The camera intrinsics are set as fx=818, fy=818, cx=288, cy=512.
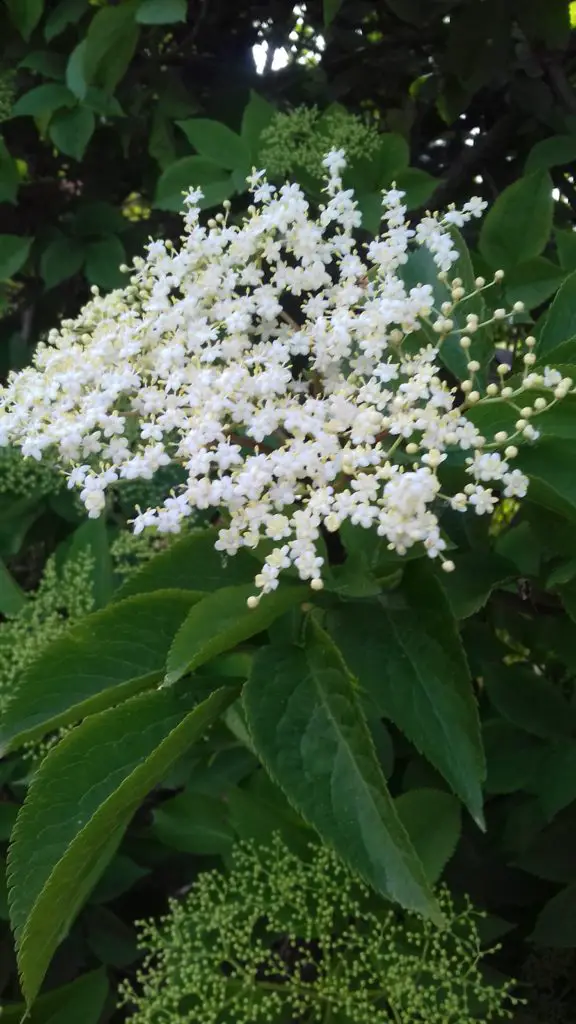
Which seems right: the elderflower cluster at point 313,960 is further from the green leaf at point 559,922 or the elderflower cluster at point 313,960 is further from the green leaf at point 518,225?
the green leaf at point 518,225

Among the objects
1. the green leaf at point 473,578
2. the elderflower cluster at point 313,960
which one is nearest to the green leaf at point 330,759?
the green leaf at point 473,578

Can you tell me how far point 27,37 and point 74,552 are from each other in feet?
2.29

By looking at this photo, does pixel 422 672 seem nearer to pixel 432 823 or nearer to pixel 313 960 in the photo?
pixel 432 823

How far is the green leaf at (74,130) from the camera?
Result: 1105 millimetres

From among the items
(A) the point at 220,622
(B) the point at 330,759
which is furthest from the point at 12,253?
(B) the point at 330,759

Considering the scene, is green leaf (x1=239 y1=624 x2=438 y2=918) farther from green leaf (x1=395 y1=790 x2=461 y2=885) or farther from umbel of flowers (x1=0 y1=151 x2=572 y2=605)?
green leaf (x1=395 y1=790 x2=461 y2=885)

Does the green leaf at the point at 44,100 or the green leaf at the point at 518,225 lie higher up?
the green leaf at the point at 44,100

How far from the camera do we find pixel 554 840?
3.20 feet

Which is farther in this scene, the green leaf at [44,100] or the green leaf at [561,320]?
the green leaf at [44,100]

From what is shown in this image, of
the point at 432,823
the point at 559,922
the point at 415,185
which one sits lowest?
the point at 559,922

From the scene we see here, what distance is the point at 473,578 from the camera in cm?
84

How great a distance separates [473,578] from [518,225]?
1.32 ft

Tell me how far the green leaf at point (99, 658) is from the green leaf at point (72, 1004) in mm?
475

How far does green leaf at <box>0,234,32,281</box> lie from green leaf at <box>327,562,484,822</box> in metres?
0.80
